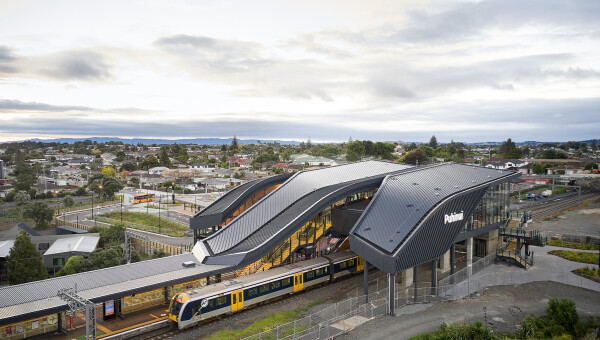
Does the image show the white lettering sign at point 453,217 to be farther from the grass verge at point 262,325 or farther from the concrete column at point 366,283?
the grass verge at point 262,325

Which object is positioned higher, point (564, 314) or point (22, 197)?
point (564, 314)

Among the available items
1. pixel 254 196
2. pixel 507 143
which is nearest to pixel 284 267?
pixel 254 196

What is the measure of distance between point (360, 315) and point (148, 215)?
186 ft

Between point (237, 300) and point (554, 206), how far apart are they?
73.1 m

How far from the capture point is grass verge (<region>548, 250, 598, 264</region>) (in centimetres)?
4162

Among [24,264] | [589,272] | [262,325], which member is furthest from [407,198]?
[24,264]

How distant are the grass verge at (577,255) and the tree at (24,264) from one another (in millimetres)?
52717

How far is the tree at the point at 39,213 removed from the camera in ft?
216

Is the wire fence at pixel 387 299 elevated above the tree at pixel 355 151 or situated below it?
below

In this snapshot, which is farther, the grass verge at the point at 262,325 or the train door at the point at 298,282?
the train door at the point at 298,282

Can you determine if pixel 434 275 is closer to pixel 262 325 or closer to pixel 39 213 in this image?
pixel 262 325

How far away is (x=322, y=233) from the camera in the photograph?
40.5 m

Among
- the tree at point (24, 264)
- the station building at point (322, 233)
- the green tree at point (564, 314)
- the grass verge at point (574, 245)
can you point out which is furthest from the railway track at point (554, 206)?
the tree at point (24, 264)

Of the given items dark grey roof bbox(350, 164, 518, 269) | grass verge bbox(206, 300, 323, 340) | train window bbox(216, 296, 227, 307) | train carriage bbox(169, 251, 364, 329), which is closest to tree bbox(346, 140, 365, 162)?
dark grey roof bbox(350, 164, 518, 269)
